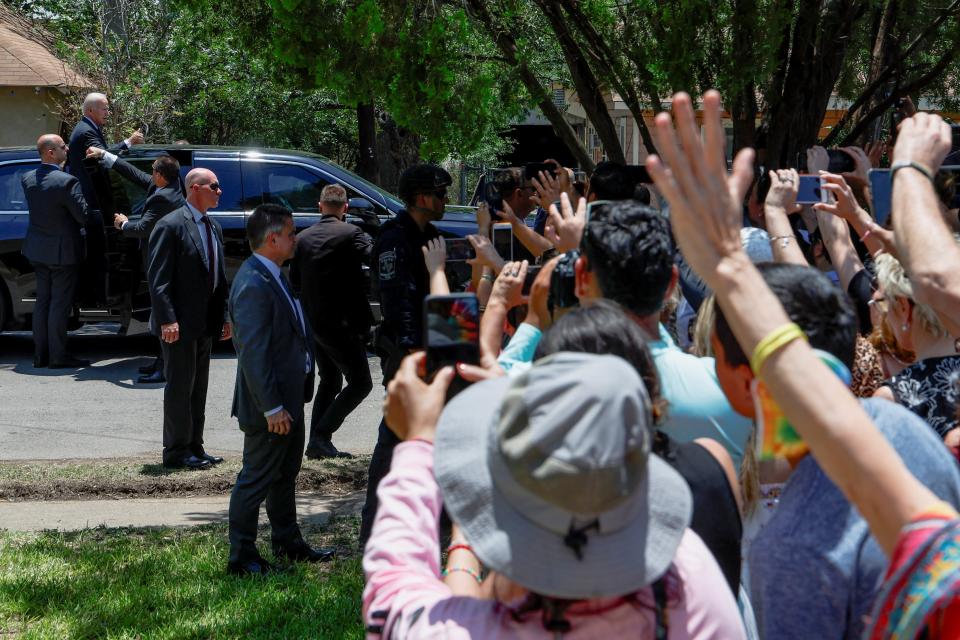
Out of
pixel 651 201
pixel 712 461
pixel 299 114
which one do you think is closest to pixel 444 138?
pixel 651 201

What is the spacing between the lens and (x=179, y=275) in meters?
7.64

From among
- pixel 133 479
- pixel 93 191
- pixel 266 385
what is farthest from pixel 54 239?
pixel 266 385

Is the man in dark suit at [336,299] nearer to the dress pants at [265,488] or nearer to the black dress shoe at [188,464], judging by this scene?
the black dress shoe at [188,464]

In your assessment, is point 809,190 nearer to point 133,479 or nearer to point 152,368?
point 133,479

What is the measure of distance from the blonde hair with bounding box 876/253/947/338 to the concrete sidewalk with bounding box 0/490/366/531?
396 cm

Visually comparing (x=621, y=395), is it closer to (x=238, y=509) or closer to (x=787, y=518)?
(x=787, y=518)

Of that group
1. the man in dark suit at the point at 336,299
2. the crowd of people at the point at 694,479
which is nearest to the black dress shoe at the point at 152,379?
the man in dark suit at the point at 336,299

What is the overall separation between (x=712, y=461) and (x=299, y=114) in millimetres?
20747

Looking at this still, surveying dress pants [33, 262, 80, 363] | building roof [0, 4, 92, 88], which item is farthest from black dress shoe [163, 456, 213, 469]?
building roof [0, 4, 92, 88]

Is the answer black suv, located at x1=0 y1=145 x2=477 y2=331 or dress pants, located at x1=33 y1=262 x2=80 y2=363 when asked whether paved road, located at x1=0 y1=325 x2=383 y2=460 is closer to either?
dress pants, located at x1=33 y1=262 x2=80 y2=363

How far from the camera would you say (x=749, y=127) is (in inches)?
245

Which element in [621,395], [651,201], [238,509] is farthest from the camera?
[651,201]

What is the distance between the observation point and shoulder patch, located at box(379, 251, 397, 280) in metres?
5.77

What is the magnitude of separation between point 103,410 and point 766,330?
27.9ft
